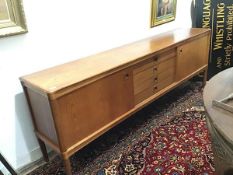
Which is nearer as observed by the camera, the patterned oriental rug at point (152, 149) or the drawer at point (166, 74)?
the patterned oriental rug at point (152, 149)

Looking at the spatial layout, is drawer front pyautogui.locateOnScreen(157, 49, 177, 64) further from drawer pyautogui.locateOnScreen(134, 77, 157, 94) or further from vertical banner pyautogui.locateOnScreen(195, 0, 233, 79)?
vertical banner pyautogui.locateOnScreen(195, 0, 233, 79)

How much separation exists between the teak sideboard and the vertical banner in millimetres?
713

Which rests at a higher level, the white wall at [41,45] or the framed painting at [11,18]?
the framed painting at [11,18]

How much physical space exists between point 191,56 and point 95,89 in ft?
4.46

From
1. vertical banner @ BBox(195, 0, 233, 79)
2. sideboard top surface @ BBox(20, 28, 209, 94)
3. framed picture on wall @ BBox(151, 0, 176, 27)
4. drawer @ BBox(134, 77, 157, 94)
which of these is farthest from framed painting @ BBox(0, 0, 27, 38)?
vertical banner @ BBox(195, 0, 233, 79)

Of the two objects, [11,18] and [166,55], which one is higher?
[11,18]

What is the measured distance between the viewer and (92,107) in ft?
5.32

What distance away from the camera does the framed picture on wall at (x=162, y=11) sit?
2.52 m

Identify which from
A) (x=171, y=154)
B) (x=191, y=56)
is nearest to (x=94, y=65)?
(x=171, y=154)

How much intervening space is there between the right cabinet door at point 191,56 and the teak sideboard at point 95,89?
0.03 metres

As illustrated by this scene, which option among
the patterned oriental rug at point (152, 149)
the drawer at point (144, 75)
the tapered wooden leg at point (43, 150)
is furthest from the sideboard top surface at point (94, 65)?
the patterned oriental rug at point (152, 149)

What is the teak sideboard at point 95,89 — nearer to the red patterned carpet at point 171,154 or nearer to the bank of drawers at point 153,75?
the bank of drawers at point 153,75

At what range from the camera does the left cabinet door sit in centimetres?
148

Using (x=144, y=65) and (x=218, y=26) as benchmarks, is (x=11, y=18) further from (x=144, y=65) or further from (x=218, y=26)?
(x=218, y=26)
